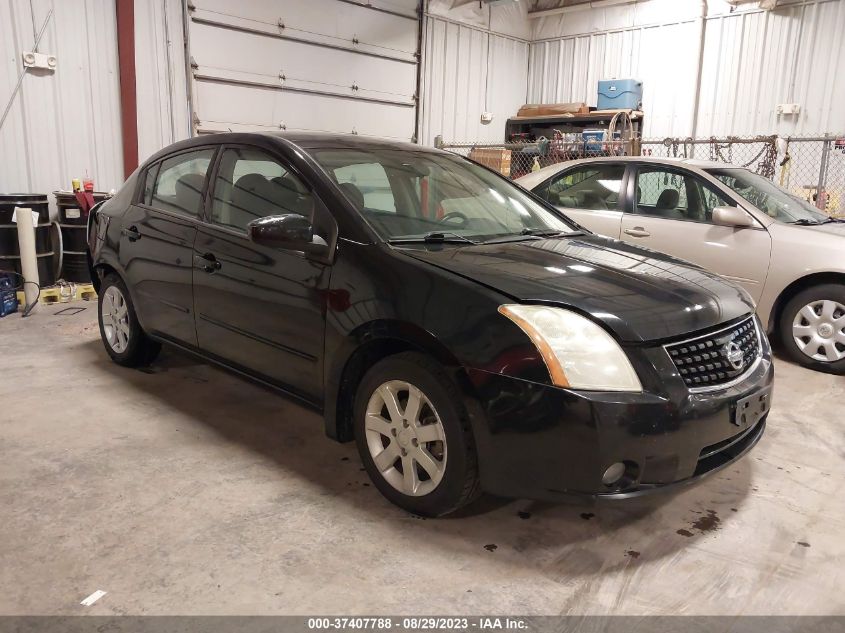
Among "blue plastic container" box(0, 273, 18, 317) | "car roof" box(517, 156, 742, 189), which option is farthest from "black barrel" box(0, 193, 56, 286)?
"car roof" box(517, 156, 742, 189)

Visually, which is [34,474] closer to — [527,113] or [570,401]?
[570,401]

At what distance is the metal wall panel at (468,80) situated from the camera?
10383 millimetres

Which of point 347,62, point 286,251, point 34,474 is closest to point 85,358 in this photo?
point 34,474

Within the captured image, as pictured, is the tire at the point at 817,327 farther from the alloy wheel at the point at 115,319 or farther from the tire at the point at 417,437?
the alloy wheel at the point at 115,319

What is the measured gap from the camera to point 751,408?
222 cm

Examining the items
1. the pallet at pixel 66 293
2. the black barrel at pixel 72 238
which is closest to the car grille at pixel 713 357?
the pallet at pixel 66 293

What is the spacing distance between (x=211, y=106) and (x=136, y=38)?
41.6 inches

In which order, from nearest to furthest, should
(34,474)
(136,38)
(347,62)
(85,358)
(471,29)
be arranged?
(34,474)
(85,358)
(136,38)
(347,62)
(471,29)

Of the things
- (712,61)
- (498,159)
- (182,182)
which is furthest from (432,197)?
(712,61)

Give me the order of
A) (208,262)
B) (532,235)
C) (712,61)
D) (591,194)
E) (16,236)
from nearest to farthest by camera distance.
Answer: (532,235) < (208,262) < (591,194) < (16,236) < (712,61)

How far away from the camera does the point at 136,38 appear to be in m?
7.12

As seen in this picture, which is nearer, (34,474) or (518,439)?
(518,439)

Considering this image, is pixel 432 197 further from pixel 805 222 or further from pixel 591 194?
pixel 805 222

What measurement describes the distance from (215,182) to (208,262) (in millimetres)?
399
